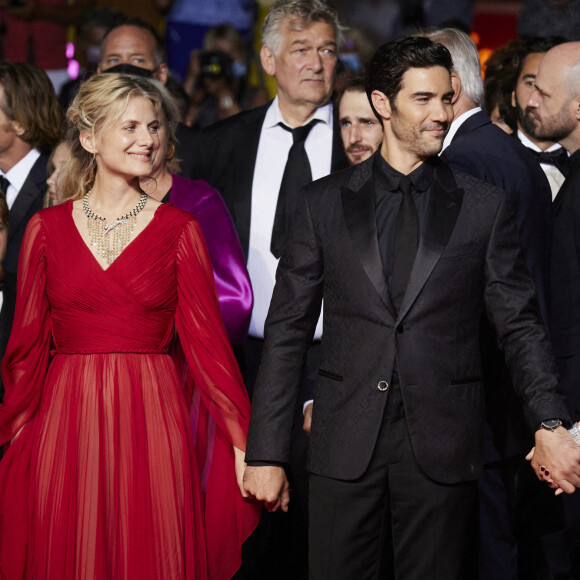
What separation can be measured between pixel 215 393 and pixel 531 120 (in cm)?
206

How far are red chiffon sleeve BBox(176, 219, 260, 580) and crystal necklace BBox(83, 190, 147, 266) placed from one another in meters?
0.18

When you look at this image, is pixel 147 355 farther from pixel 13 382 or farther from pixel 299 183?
pixel 299 183

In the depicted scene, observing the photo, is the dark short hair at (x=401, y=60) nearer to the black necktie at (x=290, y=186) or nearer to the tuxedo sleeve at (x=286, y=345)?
the tuxedo sleeve at (x=286, y=345)

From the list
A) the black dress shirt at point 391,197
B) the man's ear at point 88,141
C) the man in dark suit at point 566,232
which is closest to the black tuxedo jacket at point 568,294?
the man in dark suit at point 566,232

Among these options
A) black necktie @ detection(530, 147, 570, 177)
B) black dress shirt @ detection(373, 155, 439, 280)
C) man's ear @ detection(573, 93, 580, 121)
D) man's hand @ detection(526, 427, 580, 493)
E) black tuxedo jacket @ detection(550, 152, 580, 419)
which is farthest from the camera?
black necktie @ detection(530, 147, 570, 177)

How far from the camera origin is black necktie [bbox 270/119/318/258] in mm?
4574

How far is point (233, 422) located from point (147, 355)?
1.16 ft

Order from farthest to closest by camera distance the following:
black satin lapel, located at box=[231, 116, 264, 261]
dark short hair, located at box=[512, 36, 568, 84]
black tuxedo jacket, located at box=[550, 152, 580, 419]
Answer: dark short hair, located at box=[512, 36, 568, 84], black satin lapel, located at box=[231, 116, 264, 261], black tuxedo jacket, located at box=[550, 152, 580, 419]

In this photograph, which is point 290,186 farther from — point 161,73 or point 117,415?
point 117,415

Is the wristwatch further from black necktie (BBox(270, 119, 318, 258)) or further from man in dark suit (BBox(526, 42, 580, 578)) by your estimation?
black necktie (BBox(270, 119, 318, 258))

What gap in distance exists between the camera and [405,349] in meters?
3.04

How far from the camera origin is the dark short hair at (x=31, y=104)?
503 centimetres

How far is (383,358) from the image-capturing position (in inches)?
120

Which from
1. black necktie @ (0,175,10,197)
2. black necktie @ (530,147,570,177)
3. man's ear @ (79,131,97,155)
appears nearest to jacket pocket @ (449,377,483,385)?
man's ear @ (79,131,97,155)
